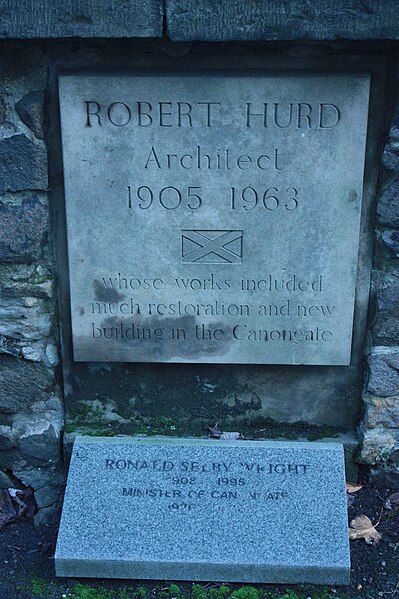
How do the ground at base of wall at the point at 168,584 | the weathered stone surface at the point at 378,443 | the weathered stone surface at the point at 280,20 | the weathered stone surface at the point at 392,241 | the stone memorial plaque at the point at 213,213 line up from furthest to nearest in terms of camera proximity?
the weathered stone surface at the point at 378,443
the weathered stone surface at the point at 392,241
the stone memorial plaque at the point at 213,213
the ground at base of wall at the point at 168,584
the weathered stone surface at the point at 280,20

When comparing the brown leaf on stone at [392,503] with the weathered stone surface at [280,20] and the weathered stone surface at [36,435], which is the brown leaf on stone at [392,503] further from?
the weathered stone surface at [280,20]

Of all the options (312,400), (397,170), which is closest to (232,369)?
(312,400)

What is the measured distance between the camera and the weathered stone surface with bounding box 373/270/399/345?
2.69 metres

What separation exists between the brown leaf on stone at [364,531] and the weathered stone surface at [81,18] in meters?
2.07

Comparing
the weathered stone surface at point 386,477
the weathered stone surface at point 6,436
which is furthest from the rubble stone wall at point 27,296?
the weathered stone surface at point 386,477

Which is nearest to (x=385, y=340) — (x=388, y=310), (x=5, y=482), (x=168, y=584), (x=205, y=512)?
(x=388, y=310)

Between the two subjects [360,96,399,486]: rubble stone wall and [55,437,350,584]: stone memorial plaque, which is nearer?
[55,437,350,584]: stone memorial plaque

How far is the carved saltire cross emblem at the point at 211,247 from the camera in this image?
8.78 ft

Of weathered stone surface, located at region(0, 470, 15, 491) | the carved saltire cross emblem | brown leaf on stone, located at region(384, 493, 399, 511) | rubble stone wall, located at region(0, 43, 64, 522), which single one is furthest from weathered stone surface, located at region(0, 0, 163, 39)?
brown leaf on stone, located at region(384, 493, 399, 511)

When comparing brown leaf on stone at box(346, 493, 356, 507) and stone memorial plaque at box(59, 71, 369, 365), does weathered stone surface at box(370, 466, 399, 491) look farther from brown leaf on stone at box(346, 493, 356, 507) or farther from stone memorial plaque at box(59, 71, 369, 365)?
stone memorial plaque at box(59, 71, 369, 365)

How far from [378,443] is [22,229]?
176 cm

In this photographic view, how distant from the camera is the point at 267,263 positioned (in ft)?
8.86

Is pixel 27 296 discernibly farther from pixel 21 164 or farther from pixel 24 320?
pixel 21 164

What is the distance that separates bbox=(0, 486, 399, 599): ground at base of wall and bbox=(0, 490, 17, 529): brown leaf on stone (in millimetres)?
90
